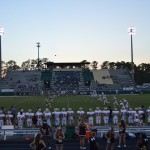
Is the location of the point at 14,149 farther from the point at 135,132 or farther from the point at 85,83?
the point at 85,83

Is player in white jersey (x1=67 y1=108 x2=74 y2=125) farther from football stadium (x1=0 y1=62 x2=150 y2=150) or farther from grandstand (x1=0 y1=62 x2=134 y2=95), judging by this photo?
grandstand (x1=0 y1=62 x2=134 y2=95)

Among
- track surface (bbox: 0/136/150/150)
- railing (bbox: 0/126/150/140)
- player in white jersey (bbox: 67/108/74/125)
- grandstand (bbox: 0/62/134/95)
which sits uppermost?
grandstand (bbox: 0/62/134/95)

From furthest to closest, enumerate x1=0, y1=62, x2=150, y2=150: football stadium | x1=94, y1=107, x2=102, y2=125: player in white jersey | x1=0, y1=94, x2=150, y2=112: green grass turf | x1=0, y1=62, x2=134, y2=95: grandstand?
x1=0, y1=62, x2=134, y2=95: grandstand
x1=0, y1=94, x2=150, y2=112: green grass turf
x1=0, y1=62, x2=150, y2=150: football stadium
x1=94, y1=107, x2=102, y2=125: player in white jersey

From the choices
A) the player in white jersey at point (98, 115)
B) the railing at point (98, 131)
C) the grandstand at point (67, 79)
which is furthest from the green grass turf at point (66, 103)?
the grandstand at point (67, 79)

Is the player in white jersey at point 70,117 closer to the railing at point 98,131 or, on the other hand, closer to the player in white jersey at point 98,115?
the player in white jersey at point 98,115

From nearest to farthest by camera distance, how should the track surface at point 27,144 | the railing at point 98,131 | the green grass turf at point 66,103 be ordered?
1. the track surface at point 27,144
2. the railing at point 98,131
3. the green grass turf at point 66,103

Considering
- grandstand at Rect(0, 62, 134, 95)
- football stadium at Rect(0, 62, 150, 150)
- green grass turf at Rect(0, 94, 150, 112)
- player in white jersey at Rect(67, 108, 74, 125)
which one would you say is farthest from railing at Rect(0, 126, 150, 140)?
grandstand at Rect(0, 62, 134, 95)

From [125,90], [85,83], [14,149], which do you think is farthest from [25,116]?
[85,83]

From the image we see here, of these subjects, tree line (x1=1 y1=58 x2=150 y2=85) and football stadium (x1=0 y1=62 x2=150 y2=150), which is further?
tree line (x1=1 y1=58 x2=150 y2=85)

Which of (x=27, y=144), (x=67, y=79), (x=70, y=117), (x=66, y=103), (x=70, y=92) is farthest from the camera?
(x=67, y=79)

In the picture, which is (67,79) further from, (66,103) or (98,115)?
(98,115)

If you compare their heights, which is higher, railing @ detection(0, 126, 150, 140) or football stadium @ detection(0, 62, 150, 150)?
football stadium @ detection(0, 62, 150, 150)

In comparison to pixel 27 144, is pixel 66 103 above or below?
above

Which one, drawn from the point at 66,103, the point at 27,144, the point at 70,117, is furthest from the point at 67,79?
the point at 27,144
